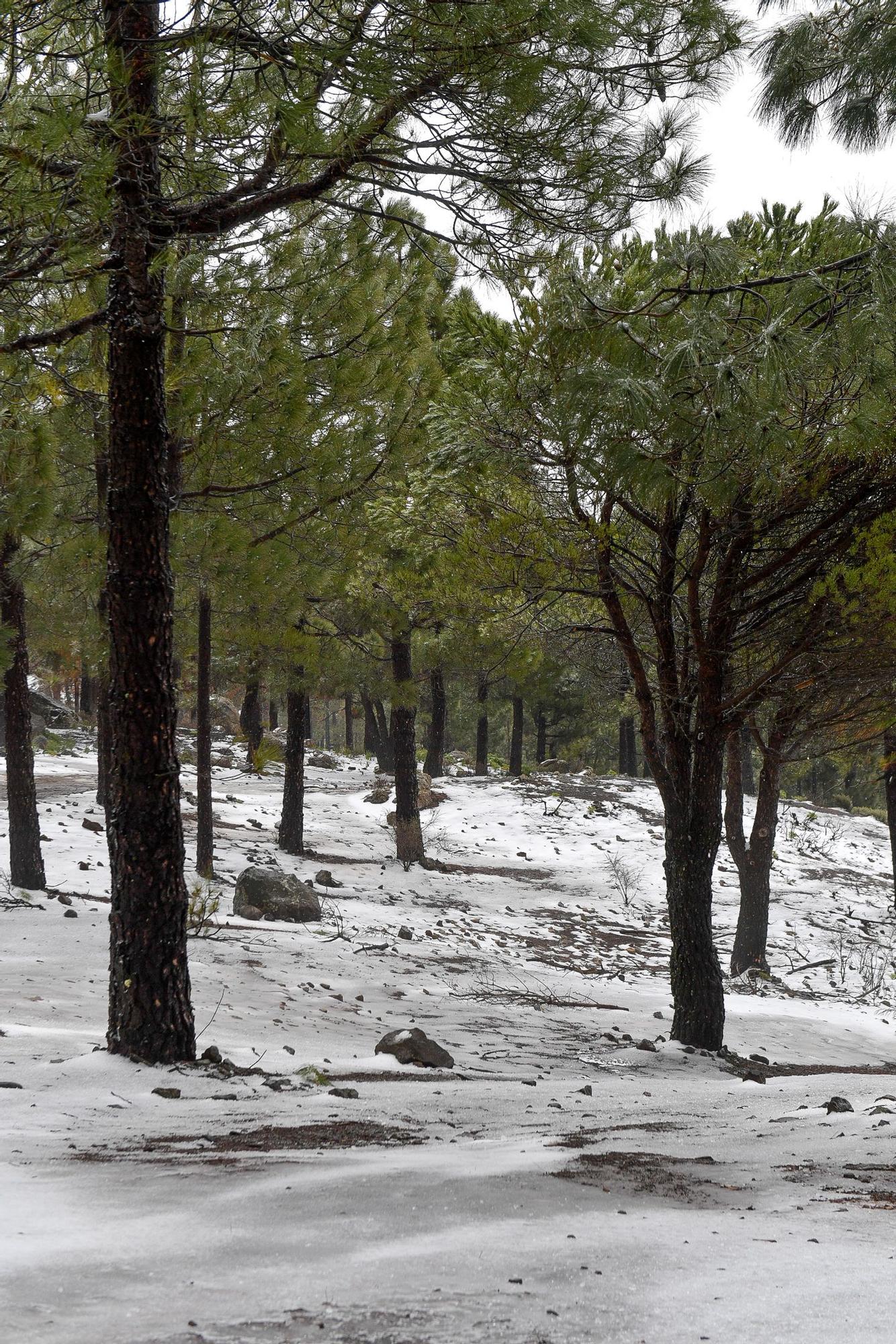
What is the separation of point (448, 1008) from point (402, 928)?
125 inches

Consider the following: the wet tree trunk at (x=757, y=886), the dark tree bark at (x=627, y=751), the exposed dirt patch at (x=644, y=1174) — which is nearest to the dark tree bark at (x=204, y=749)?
the wet tree trunk at (x=757, y=886)

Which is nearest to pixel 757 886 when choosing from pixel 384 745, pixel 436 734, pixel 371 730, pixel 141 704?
pixel 141 704

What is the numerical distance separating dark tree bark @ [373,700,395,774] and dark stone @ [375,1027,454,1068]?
63.7 ft

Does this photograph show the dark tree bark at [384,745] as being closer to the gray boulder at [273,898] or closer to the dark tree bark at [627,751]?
the dark tree bark at [627,751]

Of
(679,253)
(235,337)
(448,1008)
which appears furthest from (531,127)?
(448,1008)

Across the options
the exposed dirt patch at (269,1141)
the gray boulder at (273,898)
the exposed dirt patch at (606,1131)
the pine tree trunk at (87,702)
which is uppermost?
the pine tree trunk at (87,702)

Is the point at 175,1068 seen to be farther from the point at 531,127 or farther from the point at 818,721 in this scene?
the point at 818,721

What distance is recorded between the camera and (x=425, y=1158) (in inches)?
123

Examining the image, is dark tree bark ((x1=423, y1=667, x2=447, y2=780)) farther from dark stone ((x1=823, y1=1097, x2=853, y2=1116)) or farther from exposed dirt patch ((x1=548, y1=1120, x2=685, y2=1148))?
exposed dirt patch ((x1=548, y1=1120, x2=685, y2=1148))

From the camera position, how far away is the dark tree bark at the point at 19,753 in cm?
882

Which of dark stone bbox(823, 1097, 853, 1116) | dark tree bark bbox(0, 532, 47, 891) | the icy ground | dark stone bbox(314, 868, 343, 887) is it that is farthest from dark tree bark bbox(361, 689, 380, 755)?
dark stone bbox(823, 1097, 853, 1116)

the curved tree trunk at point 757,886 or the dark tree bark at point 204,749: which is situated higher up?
the dark tree bark at point 204,749

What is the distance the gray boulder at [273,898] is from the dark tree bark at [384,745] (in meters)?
14.6

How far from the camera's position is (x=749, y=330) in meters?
4.73
